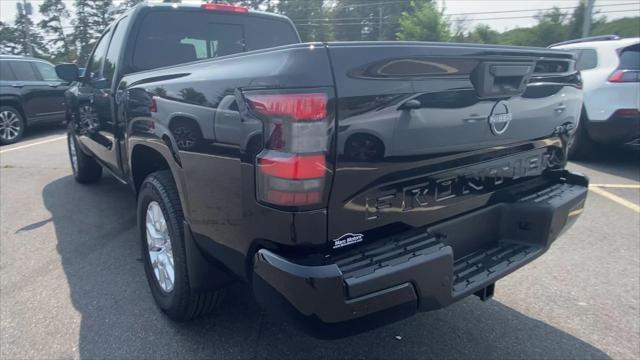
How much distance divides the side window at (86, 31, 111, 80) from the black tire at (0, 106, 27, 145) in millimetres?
6122

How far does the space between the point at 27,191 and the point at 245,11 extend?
3.83 metres

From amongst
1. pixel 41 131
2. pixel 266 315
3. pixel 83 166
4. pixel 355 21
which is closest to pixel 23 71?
pixel 41 131

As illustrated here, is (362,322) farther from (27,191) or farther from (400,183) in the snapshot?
(27,191)

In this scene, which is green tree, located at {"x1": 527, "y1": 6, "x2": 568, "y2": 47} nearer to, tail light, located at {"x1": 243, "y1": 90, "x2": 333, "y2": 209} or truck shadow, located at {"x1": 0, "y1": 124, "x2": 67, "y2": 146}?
truck shadow, located at {"x1": 0, "y1": 124, "x2": 67, "y2": 146}

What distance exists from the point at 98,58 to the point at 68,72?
462 millimetres

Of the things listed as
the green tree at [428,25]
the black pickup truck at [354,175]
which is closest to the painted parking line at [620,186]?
the black pickup truck at [354,175]

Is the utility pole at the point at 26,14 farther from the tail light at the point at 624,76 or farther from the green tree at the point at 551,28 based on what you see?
the green tree at the point at 551,28

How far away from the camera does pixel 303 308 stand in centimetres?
→ 163

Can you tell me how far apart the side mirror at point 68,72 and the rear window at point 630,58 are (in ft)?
22.1

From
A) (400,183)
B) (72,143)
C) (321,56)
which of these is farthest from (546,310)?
(72,143)

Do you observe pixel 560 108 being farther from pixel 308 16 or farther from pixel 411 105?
pixel 308 16

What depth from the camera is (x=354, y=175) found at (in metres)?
1.67

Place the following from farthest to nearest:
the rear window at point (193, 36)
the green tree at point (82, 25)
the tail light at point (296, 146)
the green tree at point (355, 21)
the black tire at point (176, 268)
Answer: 1. the green tree at point (355, 21)
2. the green tree at point (82, 25)
3. the rear window at point (193, 36)
4. the black tire at point (176, 268)
5. the tail light at point (296, 146)

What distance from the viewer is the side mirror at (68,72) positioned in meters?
4.57
